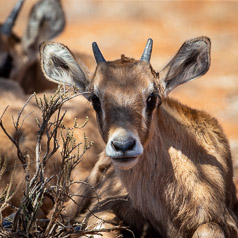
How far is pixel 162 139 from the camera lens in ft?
18.6

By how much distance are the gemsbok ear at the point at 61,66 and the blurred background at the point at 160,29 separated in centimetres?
883

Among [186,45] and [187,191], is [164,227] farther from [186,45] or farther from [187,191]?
[186,45]

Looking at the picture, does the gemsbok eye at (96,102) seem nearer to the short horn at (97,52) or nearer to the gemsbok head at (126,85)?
the gemsbok head at (126,85)

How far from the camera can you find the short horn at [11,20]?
36.6 feet

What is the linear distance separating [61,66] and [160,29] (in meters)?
15.6

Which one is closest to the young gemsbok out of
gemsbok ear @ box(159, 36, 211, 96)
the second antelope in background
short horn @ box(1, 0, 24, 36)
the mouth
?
gemsbok ear @ box(159, 36, 211, 96)

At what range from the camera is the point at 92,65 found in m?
10.7

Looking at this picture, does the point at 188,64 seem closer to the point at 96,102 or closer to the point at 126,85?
the point at 126,85

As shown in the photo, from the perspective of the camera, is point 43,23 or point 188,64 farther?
point 43,23

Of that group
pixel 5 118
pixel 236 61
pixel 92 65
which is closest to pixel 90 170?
pixel 5 118

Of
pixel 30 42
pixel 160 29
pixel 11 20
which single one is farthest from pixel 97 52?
pixel 160 29

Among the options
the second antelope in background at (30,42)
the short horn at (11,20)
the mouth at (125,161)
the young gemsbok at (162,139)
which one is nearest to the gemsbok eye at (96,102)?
the young gemsbok at (162,139)

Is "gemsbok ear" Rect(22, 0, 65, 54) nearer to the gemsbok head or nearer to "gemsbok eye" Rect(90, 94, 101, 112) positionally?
the gemsbok head

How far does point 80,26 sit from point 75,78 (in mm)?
16508
